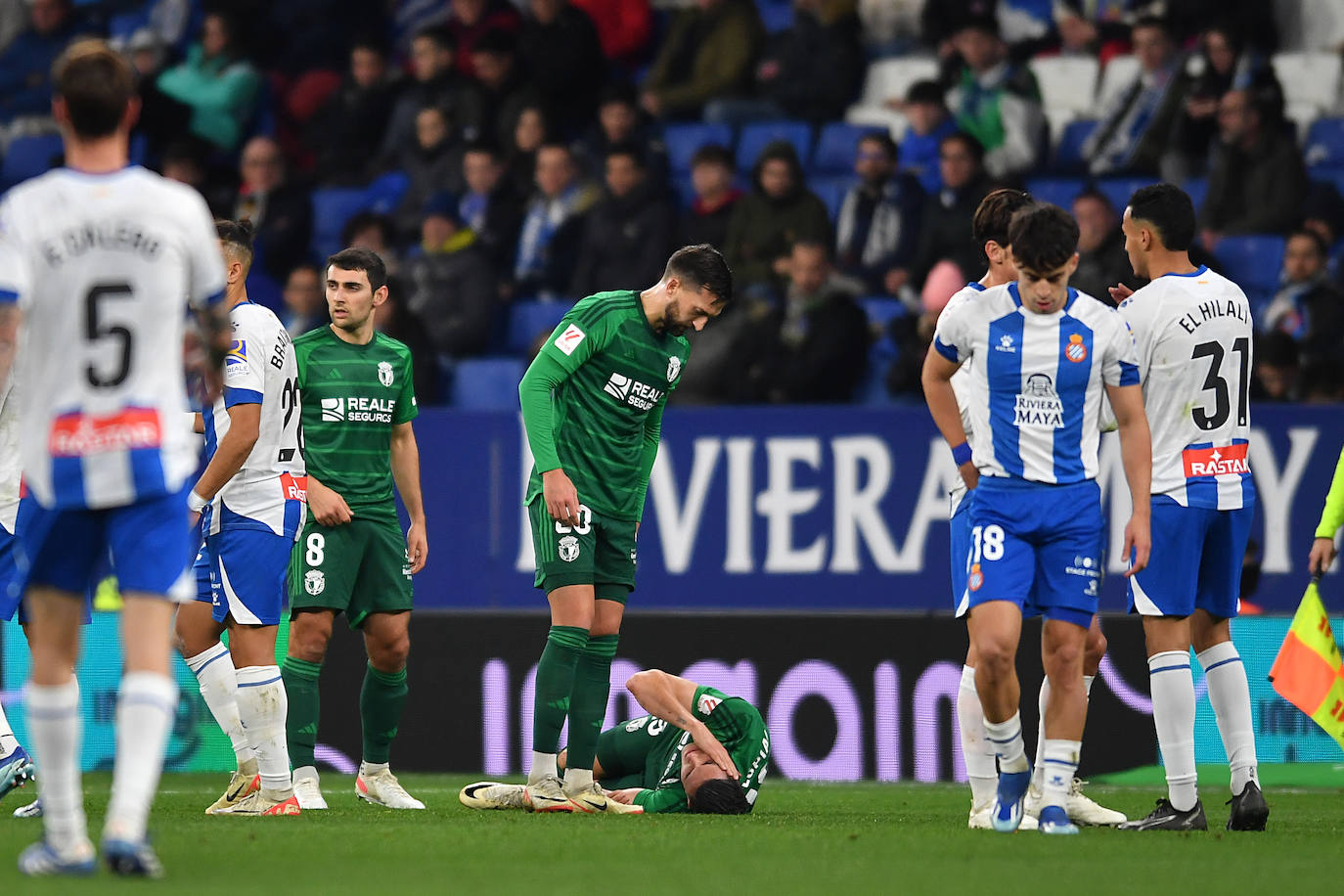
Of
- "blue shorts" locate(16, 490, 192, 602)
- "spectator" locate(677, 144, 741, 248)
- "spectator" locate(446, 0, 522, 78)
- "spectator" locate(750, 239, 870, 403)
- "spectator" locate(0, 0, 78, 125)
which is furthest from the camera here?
"spectator" locate(0, 0, 78, 125)

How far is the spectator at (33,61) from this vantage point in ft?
56.8

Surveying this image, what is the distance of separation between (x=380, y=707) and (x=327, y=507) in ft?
3.05

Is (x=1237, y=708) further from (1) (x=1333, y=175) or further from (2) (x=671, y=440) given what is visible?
(1) (x=1333, y=175)

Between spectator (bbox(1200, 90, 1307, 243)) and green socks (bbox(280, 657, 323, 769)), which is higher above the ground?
spectator (bbox(1200, 90, 1307, 243))

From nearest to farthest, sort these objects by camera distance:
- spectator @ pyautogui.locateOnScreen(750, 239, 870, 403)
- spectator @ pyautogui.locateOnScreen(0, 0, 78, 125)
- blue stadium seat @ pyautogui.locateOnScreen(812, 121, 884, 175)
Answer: spectator @ pyautogui.locateOnScreen(750, 239, 870, 403), blue stadium seat @ pyautogui.locateOnScreen(812, 121, 884, 175), spectator @ pyautogui.locateOnScreen(0, 0, 78, 125)

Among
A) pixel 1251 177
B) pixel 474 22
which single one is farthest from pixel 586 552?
pixel 474 22

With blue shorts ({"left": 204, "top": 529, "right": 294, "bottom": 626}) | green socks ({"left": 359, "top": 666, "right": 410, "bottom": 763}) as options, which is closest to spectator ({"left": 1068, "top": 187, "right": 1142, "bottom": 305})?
green socks ({"left": 359, "top": 666, "right": 410, "bottom": 763})

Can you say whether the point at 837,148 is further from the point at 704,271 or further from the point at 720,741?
the point at 720,741

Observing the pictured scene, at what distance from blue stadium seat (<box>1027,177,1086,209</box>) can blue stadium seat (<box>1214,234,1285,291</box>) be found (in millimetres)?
1152

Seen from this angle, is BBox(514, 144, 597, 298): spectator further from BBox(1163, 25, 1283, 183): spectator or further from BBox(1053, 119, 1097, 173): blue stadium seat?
BBox(1163, 25, 1283, 183): spectator

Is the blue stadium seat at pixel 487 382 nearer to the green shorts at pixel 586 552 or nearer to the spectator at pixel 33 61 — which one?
the green shorts at pixel 586 552

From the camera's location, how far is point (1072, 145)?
47.1 ft

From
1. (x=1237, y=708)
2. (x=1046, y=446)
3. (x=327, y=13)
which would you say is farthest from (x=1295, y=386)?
(x=327, y=13)

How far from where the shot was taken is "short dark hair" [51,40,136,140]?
4926mm
